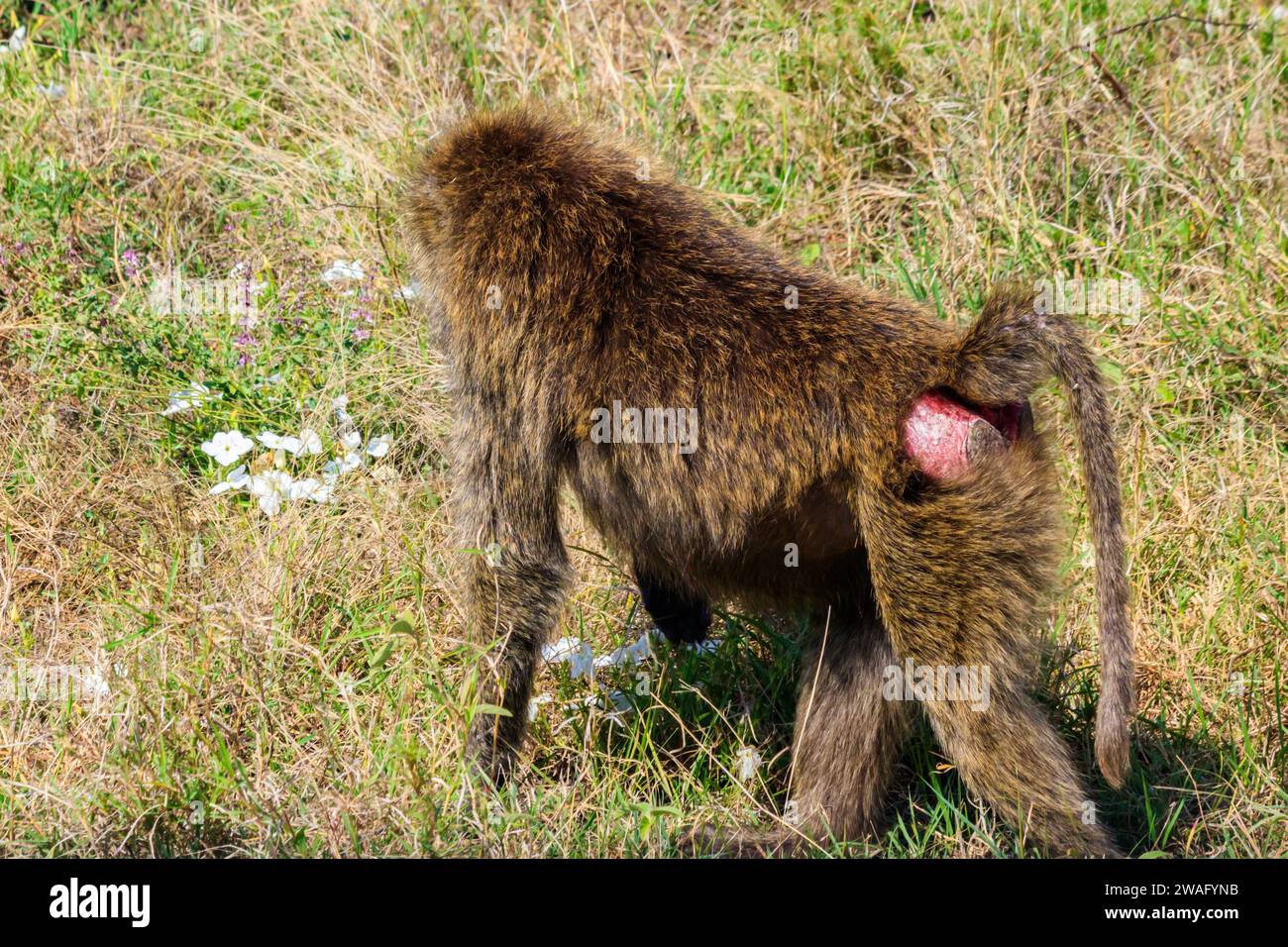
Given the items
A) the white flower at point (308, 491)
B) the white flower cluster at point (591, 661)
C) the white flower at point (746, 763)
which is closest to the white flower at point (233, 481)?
the white flower at point (308, 491)

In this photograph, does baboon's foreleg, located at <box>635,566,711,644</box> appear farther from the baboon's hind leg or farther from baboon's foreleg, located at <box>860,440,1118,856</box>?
baboon's foreleg, located at <box>860,440,1118,856</box>

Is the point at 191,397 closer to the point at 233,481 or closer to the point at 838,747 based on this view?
the point at 233,481

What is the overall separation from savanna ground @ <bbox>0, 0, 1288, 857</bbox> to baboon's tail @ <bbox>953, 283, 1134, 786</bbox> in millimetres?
176

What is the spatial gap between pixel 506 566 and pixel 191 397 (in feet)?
4.87

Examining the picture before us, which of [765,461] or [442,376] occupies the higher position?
[442,376]

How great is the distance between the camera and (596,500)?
10.6ft

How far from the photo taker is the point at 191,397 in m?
4.20

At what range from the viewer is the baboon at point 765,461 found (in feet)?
9.39

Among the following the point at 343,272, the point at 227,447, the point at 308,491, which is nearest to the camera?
the point at 308,491

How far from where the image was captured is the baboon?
9.39 feet

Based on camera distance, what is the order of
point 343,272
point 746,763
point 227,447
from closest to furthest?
1. point 746,763
2. point 227,447
3. point 343,272

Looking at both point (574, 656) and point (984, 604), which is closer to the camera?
point (984, 604)

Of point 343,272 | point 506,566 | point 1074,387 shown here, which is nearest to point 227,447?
point 343,272
